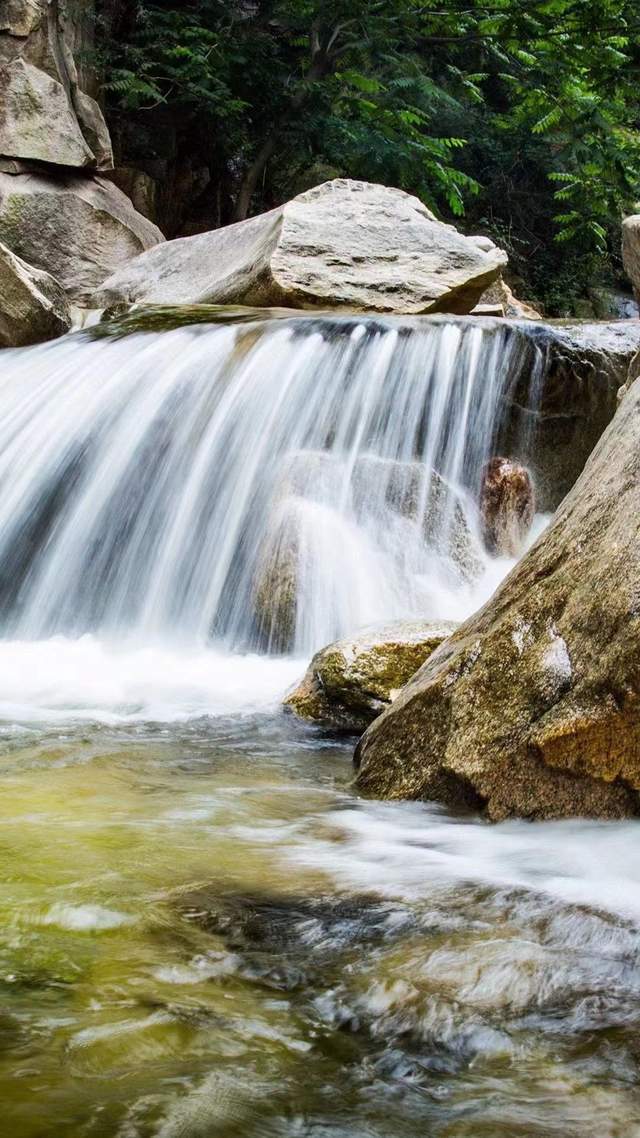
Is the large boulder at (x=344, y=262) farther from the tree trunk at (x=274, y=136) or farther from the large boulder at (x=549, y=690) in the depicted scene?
the large boulder at (x=549, y=690)

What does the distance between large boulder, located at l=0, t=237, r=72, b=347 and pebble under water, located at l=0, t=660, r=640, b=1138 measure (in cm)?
753

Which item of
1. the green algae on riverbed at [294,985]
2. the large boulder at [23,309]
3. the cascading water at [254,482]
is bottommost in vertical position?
the green algae on riverbed at [294,985]

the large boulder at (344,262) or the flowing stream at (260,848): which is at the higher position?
the large boulder at (344,262)

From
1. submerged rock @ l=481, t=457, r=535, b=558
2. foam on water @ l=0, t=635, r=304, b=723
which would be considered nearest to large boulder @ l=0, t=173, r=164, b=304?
submerged rock @ l=481, t=457, r=535, b=558

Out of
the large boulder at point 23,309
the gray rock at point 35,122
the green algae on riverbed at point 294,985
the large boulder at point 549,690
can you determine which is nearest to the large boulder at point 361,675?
the large boulder at point 549,690

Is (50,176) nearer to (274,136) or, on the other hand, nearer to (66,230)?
(66,230)

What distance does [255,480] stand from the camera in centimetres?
680

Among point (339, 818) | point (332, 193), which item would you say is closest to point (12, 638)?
point (339, 818)

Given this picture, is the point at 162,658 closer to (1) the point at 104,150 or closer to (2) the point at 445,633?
(2) the point at 445,633

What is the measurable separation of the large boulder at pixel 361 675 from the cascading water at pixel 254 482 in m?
1.25

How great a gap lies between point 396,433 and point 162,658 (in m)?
2.62

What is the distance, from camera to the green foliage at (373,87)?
1528cm

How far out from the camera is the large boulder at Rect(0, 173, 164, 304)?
1316cm

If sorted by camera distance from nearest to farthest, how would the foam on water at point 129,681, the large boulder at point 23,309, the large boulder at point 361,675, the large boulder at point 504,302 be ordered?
the large boulder at point 361,675
the foam on water at point 129,681
the large boulder at point 23,309
the large boulder at point 504,302
